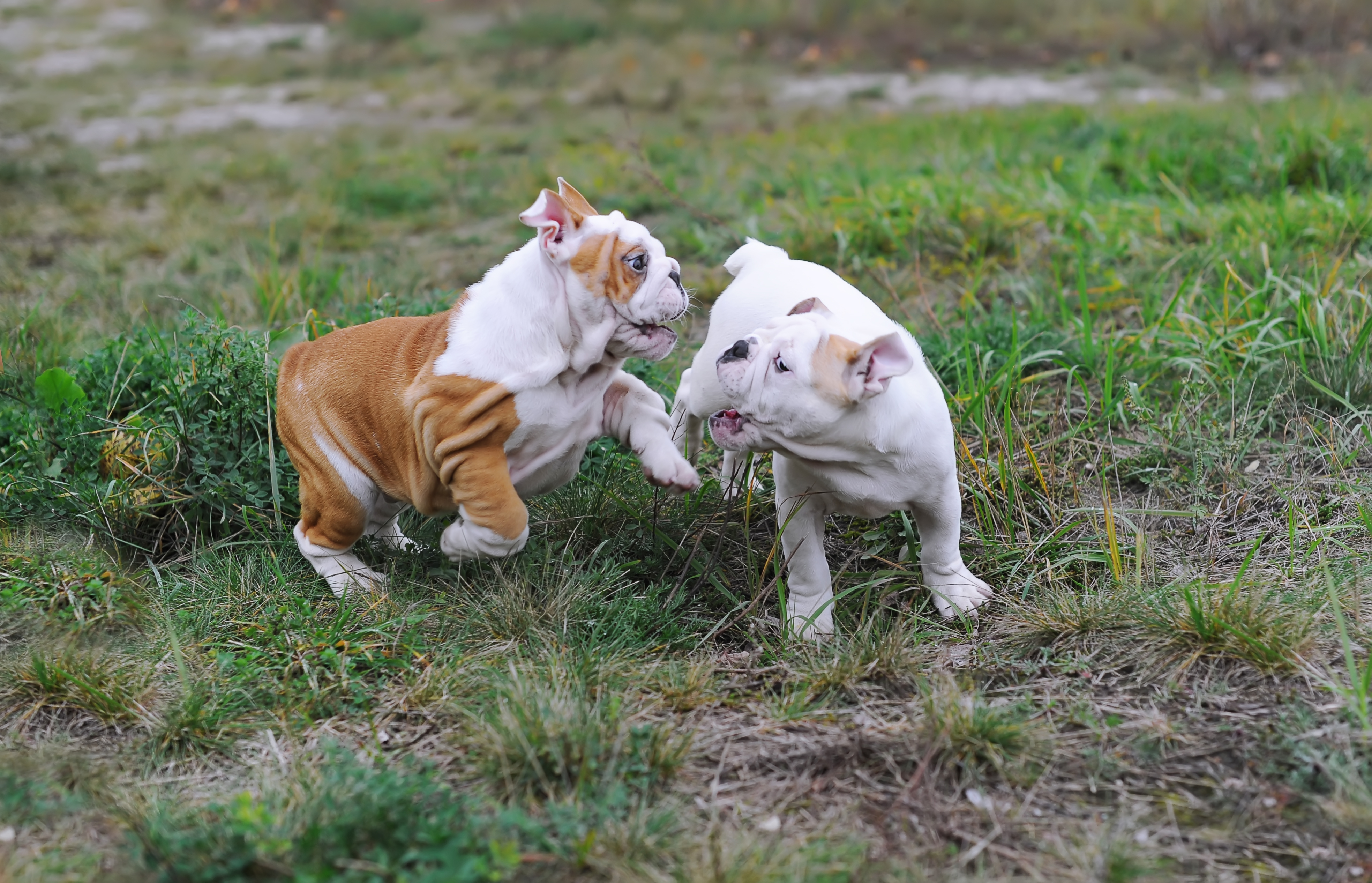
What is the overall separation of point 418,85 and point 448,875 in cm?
1183

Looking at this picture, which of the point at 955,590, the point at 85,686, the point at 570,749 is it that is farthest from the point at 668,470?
the point at 85,686

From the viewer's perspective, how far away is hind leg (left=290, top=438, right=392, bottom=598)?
3.88 metres

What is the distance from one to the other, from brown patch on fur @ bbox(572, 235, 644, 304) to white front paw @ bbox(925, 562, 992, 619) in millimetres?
1471

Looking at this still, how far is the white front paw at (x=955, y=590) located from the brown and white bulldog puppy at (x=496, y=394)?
37.7 inches

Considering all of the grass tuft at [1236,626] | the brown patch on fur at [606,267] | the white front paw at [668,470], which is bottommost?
the grass tuft at [1236,626]

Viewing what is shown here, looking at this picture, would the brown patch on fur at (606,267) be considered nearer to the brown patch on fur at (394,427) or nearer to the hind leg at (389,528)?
the brown patch on fur at (394,427)

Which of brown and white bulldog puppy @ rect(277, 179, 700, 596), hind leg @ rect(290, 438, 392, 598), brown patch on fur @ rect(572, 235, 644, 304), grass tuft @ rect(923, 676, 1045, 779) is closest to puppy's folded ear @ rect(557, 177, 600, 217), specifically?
brown and white bulldog puppy @ rect(277, 179, 700, 596)

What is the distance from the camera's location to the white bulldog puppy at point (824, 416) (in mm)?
3271

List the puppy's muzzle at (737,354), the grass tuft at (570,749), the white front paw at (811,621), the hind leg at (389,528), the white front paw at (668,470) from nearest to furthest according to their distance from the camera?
the grass tuft at (570,749) < the puppy's muzzle at (737,354) < the white front paw at (668,470) < the white front paw at (811,621) < the hind leg at (389,528)

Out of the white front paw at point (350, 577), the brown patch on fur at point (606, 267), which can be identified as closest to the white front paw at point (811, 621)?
the brown patch on fur at point (606, 267)

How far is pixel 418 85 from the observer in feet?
42.1

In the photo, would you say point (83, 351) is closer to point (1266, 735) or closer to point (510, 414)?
point (510, 414)

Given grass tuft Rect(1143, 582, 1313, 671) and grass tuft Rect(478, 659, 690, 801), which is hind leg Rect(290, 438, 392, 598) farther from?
grass tuft Rect(1143, 582, 1313, 671)

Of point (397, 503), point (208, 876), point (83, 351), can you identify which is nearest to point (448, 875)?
point (208, 876)
